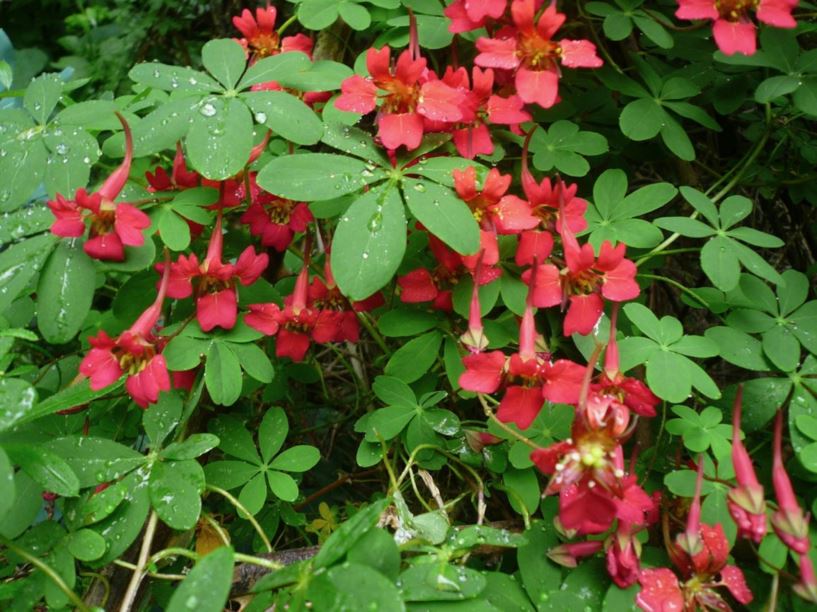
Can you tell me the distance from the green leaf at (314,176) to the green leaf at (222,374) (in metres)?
0.32

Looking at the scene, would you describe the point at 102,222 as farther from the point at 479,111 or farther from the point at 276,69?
Result: the point at 479,111

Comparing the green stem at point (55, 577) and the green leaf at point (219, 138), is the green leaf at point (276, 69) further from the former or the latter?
the green stem at point (55, 577)

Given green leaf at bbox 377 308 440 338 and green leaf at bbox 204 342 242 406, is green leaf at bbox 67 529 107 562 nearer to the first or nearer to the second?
green leaf at bbox 204 342 242 406

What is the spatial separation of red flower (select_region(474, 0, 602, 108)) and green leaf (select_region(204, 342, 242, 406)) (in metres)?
0.67

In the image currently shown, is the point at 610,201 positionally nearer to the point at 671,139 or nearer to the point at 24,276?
the point at 671,139

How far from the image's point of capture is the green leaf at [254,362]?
1.27 meters

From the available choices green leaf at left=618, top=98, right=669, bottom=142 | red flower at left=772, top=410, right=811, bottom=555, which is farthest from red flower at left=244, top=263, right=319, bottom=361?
red flower at left=772, top=410, right=811, bottom=555

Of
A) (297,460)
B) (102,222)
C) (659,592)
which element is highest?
→ (102,222)

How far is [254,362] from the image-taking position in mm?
1281

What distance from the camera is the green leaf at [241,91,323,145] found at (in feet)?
3.86

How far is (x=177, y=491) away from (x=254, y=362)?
0.26 metres

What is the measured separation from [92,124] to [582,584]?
3.80ft

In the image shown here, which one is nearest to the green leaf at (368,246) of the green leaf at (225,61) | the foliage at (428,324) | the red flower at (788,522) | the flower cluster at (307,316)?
the foliage at (428,324)

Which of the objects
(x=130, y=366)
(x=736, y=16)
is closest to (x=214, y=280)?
(x=130, y=366)
